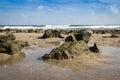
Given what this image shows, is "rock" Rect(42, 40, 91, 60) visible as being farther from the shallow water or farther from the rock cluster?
the shallow water

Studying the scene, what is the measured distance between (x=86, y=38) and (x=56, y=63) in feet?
24.5

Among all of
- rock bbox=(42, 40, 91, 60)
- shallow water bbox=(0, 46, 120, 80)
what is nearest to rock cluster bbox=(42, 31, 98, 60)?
rock bbox=(42, 40, 91, 60)

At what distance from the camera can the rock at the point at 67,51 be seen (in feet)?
31.6

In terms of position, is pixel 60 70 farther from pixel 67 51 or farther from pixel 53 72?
pixel 67 51

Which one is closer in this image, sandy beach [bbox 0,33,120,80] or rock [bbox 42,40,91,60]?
sandy beach [bbox 0,33,120,80]

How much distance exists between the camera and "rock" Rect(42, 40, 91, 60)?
9641 millimetres

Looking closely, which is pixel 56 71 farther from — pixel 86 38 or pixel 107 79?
pixel 86 38

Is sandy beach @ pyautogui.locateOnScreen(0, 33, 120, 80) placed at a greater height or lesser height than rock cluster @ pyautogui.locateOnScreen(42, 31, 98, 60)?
lesser

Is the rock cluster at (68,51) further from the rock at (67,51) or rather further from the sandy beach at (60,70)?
the sandy beach at (60,70)

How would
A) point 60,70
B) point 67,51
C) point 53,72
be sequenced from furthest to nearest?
point 67,51 < point 60,70 < point 53,72

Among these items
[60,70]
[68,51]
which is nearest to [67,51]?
[68,51]

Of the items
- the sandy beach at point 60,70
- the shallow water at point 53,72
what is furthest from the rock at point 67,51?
the shallow water at point 53,72

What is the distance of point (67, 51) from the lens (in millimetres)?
9781

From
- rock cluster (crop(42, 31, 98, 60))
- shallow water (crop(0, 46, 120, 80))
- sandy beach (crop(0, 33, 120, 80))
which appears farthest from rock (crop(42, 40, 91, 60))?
shallow water (crop(0, 46, 120, 80))
